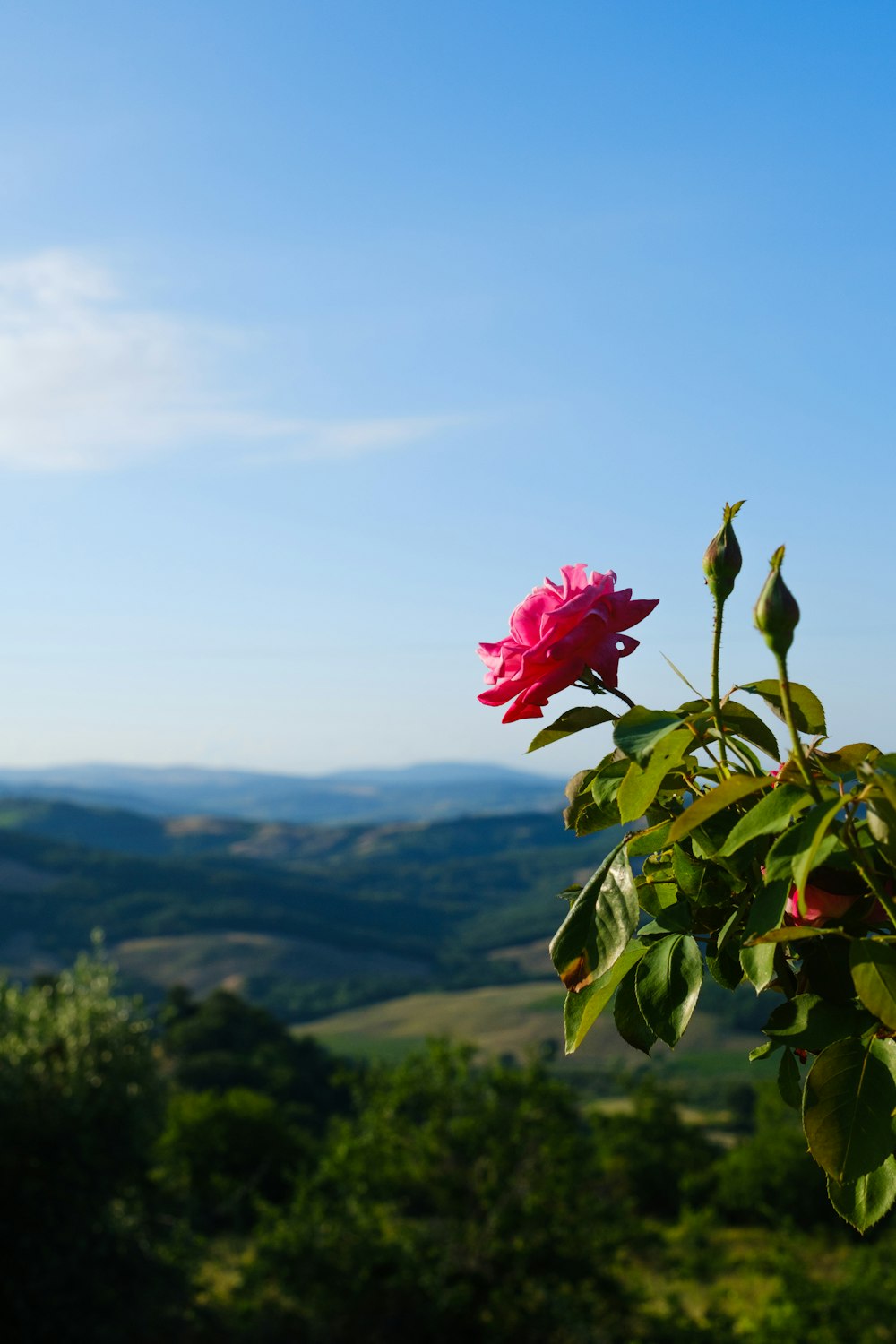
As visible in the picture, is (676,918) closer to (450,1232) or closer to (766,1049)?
(766,1049)

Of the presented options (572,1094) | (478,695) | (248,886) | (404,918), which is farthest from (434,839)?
(478,695)

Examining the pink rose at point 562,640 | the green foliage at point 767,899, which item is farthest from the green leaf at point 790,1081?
the pink rose at point 562,640

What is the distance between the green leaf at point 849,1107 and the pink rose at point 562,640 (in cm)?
44

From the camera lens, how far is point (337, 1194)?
1329 cm

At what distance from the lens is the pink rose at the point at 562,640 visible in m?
1.19

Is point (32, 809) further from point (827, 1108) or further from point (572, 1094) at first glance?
point (827, 1108)

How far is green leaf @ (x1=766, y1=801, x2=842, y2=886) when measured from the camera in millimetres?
940

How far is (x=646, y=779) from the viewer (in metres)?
1.10

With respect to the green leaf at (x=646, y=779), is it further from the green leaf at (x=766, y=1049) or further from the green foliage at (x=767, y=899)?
the green leaf at (x=766, y=1049)

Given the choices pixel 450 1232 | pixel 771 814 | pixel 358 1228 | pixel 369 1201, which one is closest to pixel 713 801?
pixel 771 814

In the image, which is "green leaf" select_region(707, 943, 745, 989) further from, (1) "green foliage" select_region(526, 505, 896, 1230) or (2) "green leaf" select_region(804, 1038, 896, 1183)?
(2) "green leaf" select_region(804, 1038, 896, 1183)

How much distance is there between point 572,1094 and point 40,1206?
6.64 m

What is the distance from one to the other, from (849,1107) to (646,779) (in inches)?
14.5

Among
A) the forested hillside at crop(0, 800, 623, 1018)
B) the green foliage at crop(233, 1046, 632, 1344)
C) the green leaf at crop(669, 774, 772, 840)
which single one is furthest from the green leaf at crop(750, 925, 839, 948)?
the forested hillside at crop(0, 800, 623, 1018)
